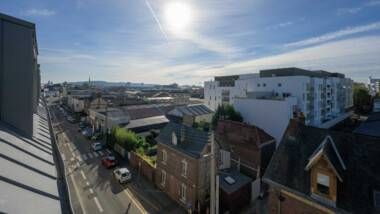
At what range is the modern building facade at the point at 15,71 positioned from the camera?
6641 mm

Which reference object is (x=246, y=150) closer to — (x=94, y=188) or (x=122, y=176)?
(x=122, y=176)

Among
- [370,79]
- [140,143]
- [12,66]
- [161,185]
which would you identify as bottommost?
[161,185]

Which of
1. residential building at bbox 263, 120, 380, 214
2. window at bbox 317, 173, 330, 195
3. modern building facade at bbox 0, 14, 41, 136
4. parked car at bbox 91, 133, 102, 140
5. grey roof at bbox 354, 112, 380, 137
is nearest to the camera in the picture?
modern building facade at bbox 0, 14, 41, 136

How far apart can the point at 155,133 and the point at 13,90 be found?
2820cm

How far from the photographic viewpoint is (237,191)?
1753 cm

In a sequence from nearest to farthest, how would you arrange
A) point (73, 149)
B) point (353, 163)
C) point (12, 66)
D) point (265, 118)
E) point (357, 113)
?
point (12, 66)
point (353, 163)
point (73, 149)
point (265, 118)
point (357, 113)

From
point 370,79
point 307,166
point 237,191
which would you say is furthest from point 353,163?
point 370,79

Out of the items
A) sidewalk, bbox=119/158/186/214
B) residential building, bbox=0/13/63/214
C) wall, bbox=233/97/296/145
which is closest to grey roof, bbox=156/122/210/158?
sidewalk, bbox=119/158/186/214

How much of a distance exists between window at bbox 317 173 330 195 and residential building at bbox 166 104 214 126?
101 ft

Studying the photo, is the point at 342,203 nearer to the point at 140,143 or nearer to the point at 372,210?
the point at 372,210

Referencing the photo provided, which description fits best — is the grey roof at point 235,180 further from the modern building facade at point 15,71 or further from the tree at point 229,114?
the tree at point 229,114

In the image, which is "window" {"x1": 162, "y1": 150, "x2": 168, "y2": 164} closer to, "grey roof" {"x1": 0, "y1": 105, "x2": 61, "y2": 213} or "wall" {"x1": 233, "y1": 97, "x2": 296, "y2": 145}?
"grey roof" {"x1": 0, "y1": 105, "x2": 61, "y2": 213}

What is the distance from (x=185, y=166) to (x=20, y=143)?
1265cm

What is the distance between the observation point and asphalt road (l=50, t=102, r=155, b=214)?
16953mm
